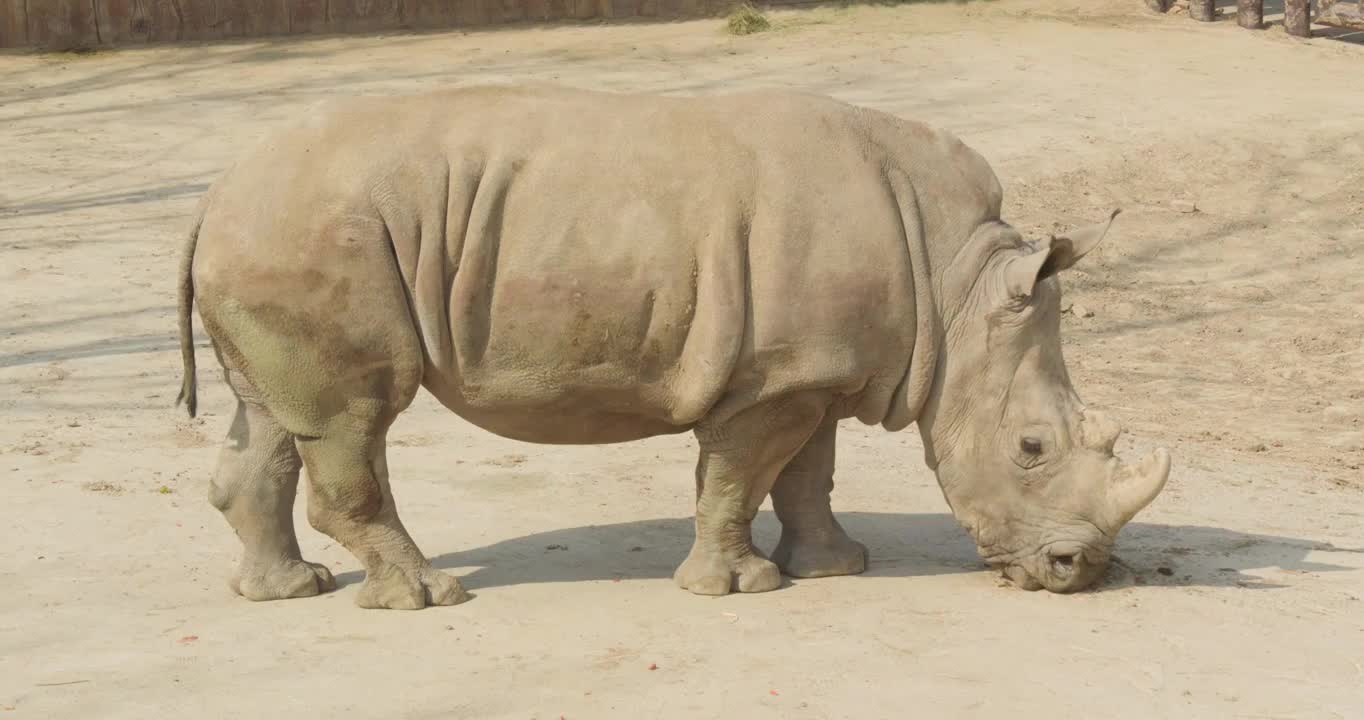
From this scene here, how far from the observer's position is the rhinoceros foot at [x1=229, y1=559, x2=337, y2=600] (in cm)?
672

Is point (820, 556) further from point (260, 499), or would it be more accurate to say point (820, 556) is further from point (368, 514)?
point (260, 499)

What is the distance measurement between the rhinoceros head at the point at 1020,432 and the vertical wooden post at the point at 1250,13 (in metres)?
12.1

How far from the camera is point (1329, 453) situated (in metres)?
9.41

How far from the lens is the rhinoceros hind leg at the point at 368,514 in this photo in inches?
250

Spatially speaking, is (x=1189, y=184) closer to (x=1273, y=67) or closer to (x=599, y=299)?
(x=1273, y=67)

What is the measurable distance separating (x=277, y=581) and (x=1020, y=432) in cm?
269

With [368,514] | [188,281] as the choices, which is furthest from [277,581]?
[188,281]

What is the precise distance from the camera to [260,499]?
6.72 meters

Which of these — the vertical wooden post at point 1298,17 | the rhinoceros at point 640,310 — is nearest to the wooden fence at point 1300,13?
the vertical wooden post at point 1298,17

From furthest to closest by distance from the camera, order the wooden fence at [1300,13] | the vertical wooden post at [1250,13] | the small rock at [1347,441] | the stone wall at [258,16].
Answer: the vertical wooden post at [1250,13], the wooden fence at [1300,13], the stone wall at [258,16], the small rock at [1347,441]

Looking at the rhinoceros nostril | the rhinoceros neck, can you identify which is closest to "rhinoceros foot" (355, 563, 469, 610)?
the rhinoceros neck

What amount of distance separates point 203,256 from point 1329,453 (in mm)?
5813

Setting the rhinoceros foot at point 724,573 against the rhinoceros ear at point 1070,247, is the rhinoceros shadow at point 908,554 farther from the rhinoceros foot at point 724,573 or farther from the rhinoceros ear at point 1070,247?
the rhinoceros ear at point 1070,247

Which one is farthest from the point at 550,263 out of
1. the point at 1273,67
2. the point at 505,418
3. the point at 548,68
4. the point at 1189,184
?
the point at 1273,67
